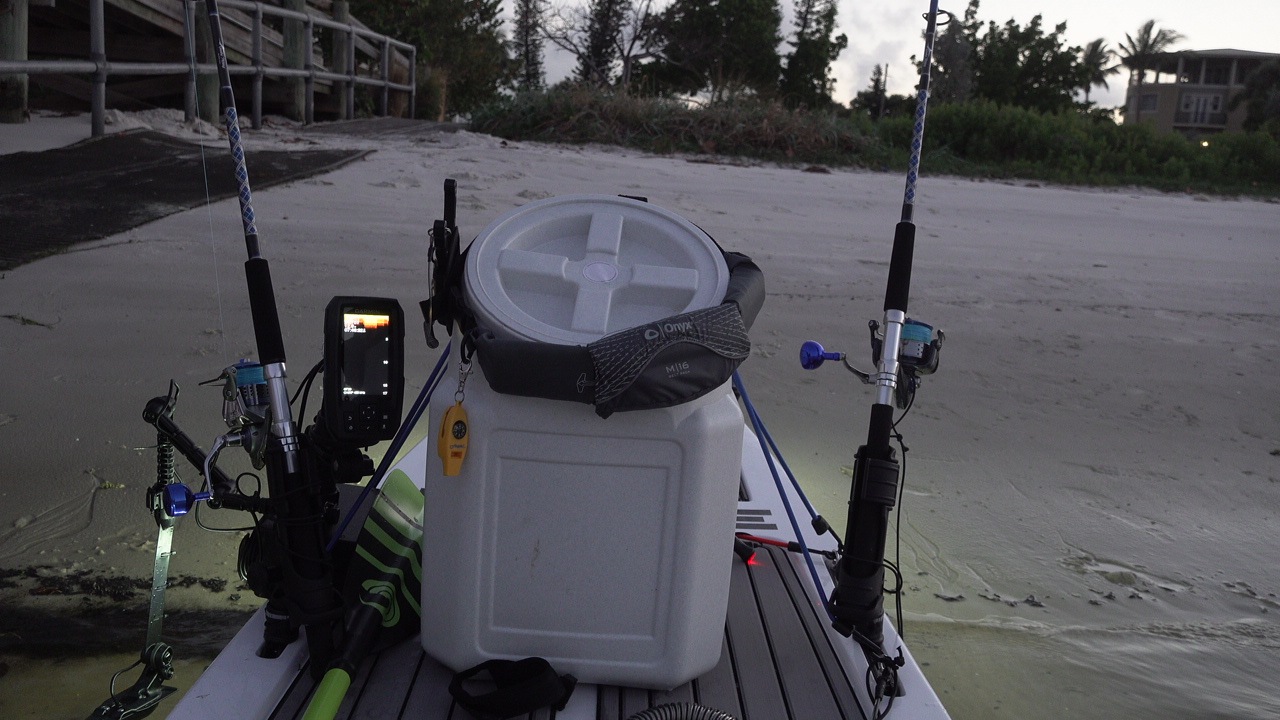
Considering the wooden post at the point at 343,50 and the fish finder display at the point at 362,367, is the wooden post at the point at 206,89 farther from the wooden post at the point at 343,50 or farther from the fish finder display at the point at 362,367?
the fish finder display at the point at 362,367

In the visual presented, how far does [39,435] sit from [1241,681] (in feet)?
13.3

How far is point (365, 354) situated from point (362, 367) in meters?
0.03

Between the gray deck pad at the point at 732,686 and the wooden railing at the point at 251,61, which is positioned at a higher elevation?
the wooden railing at the point at 251,61

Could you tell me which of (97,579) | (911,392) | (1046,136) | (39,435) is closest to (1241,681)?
(911,392)

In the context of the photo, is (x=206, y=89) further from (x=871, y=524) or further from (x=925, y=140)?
(x=871, y=524)

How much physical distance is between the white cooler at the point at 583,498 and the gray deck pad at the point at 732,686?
5 cm

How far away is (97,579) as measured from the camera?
2.91 m

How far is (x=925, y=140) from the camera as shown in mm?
11711

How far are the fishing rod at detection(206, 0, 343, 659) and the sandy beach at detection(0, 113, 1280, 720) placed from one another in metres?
0.80

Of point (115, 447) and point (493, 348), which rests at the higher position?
point (493, 348)

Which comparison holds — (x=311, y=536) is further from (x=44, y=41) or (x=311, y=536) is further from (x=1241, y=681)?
(x=44, y=41)

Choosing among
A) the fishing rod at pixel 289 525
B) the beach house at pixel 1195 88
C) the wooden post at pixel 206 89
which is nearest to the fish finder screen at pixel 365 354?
the fishing rod at pixel 289 525

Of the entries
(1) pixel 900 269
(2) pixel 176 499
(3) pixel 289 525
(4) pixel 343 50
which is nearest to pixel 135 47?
(4) pixel 343 50

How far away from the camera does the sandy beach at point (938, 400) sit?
9.62 feet
